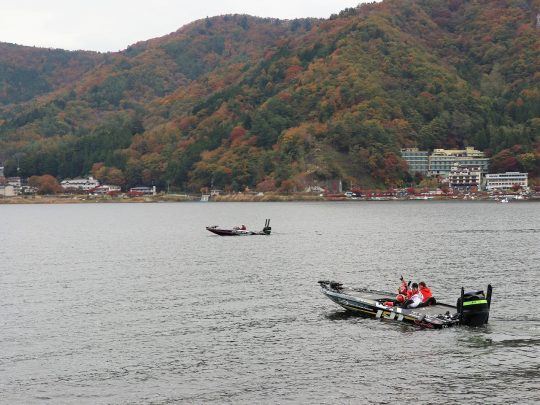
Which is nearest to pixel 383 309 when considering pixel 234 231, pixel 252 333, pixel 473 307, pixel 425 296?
pixel 425 296

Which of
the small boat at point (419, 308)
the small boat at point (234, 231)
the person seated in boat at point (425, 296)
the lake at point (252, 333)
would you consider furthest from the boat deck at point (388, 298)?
the small boat at point (234, 231)

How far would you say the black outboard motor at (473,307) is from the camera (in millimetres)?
45656

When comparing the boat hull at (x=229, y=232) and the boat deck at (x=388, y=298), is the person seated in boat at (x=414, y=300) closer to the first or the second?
the boat deck at (x=388, y=298)

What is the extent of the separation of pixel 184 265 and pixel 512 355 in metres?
50.7

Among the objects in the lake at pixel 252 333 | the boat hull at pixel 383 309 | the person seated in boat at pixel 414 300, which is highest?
the person seated in boat at pixel 414 300

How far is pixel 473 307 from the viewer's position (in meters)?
45.8

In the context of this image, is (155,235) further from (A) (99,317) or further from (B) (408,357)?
(B) (408,357)

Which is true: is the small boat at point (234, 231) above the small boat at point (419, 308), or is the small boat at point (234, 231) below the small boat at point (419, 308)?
above

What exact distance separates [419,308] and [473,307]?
14.1ft

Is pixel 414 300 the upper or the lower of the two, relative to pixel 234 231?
lower

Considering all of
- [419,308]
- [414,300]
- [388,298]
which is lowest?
[419,308]

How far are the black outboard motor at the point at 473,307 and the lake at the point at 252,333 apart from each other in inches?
40.7

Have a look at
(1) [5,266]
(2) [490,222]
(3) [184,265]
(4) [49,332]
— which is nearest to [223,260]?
(3) [184,265]

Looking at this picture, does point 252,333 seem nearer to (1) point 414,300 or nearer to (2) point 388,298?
(2) point 388,298
